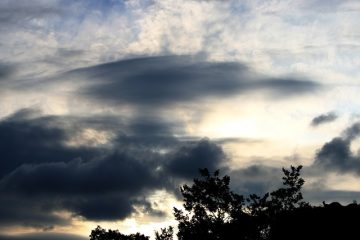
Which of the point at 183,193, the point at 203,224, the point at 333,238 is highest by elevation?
the point at 183,193

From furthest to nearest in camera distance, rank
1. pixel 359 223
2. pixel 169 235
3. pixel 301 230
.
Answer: pixel 169 235 → pixel 301 230 → pixel 359 223

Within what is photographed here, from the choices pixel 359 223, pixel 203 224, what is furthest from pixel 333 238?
pixel 203 224

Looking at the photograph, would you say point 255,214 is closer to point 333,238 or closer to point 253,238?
point 253,238

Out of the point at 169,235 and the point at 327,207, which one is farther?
the point at 169,235

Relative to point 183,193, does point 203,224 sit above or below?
below

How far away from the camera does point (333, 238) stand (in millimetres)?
56469

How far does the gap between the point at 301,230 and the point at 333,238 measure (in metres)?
3.98

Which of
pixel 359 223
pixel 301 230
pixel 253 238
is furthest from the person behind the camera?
pixel 253 238

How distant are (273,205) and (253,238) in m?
4.98

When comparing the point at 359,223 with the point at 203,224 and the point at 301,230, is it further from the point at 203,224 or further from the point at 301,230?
the point at 203,224

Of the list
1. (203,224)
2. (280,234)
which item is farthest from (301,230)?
(203,224)

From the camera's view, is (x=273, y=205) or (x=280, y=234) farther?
(x=273, y=205)

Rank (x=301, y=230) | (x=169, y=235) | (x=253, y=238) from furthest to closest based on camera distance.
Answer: (x=169, y=235) < (x=253, y=238) < (x=301, y=230)

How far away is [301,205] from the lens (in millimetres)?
66500
